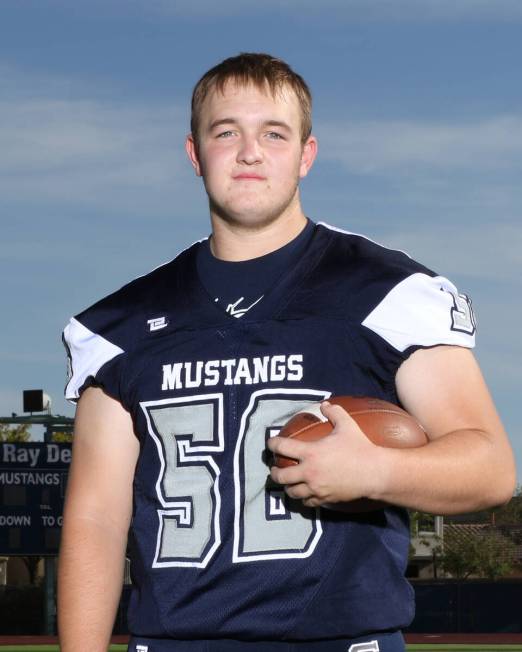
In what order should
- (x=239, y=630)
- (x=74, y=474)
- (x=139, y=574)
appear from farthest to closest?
(x=74, y=474) → (x=139, y=574) → (x=239, y=630)

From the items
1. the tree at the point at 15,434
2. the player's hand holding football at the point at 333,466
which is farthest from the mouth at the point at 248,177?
the tree at the point at 15,434

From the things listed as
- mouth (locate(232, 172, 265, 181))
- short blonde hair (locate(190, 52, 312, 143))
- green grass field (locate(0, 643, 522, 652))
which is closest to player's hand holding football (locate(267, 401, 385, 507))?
mouth (locate(232, 172, 265, 181))

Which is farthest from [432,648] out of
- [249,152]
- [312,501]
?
[312,501]

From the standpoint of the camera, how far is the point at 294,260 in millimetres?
3658

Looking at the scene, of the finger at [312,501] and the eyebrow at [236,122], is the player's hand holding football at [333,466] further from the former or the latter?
the eyebrow at [236,122]

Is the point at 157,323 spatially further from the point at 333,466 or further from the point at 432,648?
the point at 432,648

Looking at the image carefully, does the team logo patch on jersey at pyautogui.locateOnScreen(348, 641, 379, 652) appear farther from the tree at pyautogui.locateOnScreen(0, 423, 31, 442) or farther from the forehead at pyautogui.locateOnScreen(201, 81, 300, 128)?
the tree at pyautogui.locateOnScreen(0, 423, 31, 442)

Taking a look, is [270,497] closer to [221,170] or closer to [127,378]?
[127,378]

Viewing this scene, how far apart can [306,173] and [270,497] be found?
3.16 feet

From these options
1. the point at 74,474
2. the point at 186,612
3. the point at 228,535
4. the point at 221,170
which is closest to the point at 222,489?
the point at 228,535

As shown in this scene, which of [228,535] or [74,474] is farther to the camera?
[74,474]

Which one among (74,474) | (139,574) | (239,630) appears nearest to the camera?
(239,630)

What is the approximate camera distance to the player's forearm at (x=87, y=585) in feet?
11.7

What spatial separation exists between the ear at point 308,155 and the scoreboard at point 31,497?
23886 mm
